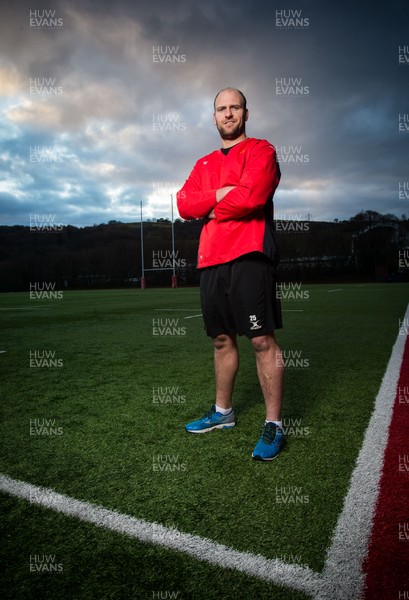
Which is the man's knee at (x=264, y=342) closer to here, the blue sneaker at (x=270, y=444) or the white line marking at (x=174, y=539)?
the blue sneaker at (x=270, y=444)

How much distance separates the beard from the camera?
7.09 feet

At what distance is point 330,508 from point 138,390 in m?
2.02

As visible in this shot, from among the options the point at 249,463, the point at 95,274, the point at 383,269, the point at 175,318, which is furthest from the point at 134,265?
the point at 249,463

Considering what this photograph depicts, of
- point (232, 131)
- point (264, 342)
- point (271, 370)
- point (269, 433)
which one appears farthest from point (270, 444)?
point (232, 131)

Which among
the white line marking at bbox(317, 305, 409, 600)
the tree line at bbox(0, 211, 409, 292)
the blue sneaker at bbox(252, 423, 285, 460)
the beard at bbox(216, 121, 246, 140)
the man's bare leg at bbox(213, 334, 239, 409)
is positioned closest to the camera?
the white line marking at bbox(317, 305, 409, 600)

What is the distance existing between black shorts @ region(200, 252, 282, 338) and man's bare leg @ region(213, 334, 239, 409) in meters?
0.16

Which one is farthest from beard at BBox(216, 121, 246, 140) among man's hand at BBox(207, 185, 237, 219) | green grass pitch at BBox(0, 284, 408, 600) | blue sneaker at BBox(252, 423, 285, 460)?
green grass pitch at BBox(0, 284, 408, 600)

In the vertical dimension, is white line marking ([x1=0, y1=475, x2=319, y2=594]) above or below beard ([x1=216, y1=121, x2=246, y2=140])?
below

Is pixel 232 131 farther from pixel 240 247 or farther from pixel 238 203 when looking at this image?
pixel 240 247

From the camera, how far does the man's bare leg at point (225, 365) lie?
2.28 meters

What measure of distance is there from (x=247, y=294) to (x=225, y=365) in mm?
535

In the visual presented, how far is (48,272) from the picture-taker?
5225cm

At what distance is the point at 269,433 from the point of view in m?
2.01

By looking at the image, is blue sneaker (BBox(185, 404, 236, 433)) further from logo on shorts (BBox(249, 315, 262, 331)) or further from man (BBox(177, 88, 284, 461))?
logo on shorts (BBox(249, 315, 262, 331))
